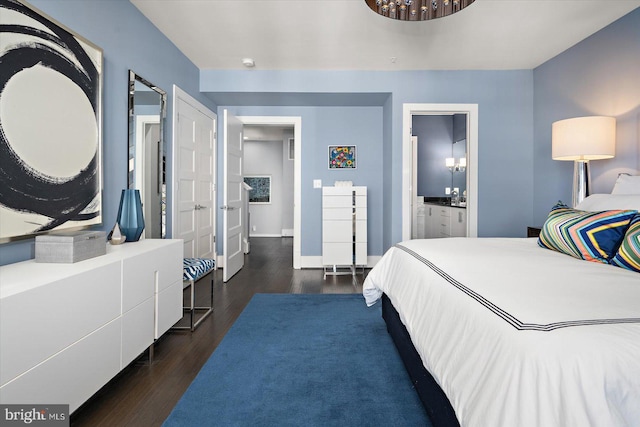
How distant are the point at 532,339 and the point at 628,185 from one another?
7.41 ft

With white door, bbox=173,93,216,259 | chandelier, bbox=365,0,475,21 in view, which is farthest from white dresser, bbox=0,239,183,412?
chandelier, bbox=365,0,475,21

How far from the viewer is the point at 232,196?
14.1 feet

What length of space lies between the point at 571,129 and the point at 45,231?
3858 millimetres

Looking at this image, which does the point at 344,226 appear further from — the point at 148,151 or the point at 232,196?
the point at 148,151

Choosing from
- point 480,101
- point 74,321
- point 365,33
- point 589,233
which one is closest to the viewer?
point 74,321

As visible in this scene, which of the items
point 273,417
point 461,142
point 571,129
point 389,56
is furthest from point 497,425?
point 461,142

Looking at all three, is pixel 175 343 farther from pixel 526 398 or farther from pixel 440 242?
pixel 526 398

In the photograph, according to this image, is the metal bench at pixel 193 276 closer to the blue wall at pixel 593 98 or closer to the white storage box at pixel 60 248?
the white storage box at pixel 60 248

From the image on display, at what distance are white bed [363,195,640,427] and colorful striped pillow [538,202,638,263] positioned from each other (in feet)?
0.54

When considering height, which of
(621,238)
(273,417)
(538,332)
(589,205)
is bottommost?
(273,417)

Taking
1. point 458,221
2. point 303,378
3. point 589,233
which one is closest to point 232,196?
point 303,378

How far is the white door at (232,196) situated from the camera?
3.95 metres

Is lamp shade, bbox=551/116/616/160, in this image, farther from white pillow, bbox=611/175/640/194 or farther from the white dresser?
the white dresser

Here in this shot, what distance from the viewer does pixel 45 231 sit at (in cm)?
180
